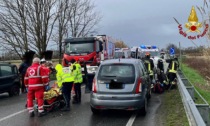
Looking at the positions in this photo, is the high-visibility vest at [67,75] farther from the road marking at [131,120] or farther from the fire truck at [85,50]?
the fire truck at [85,50]

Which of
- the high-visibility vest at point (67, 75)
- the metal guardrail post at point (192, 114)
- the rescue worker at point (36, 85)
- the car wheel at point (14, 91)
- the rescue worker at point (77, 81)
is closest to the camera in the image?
the metal guardrail post at point (192, 114)

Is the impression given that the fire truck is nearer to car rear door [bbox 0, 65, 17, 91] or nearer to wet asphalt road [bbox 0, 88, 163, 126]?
car rear door [bbox 0, 65, 17, 91]

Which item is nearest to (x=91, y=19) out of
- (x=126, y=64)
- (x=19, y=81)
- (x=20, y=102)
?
(x=19, y=81)

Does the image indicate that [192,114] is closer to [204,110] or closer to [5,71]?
[204,110]

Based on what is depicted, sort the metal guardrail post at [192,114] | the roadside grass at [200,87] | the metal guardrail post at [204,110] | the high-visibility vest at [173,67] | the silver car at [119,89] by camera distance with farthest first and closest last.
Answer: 1. the high-visibility vest at [173,67]
2. the roadside grass at [200,87]
3. the silver car at [119,89]
4. the metal guardrail post at [204,110]
5. the metal guardrail post at [192,114]

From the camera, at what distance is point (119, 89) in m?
8.90

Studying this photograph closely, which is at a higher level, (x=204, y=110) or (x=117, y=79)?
(x=117, y=79)

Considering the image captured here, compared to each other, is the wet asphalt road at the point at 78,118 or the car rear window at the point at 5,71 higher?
the car rear window at the point at 5,71

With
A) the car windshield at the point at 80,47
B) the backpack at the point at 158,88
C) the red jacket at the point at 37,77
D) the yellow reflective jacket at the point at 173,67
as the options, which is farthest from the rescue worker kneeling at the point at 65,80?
the car windshield at the point at 80,47

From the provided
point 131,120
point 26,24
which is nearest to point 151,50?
point 26,24

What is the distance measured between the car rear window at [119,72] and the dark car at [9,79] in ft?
20.9

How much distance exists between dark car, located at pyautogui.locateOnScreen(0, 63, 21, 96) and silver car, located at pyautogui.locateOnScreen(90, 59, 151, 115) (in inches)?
245

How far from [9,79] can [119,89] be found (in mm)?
7384

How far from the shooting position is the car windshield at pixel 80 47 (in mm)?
Result: 18328
